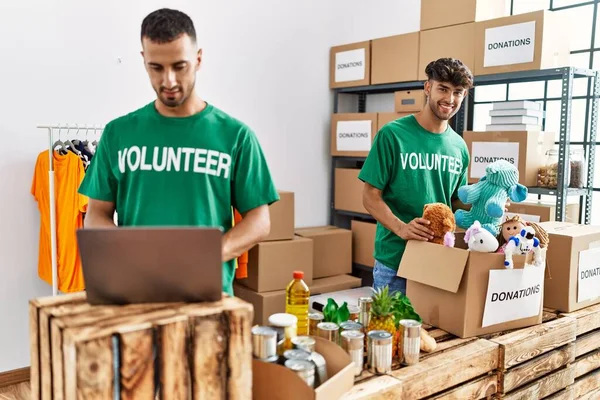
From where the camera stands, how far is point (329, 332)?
50.8 inches

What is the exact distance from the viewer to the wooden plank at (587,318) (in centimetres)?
185

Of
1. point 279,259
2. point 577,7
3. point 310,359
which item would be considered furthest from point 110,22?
point 577,7

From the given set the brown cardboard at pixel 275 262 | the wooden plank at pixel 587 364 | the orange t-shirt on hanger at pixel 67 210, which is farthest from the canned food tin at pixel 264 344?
the brown cardboard at pixel 275 262

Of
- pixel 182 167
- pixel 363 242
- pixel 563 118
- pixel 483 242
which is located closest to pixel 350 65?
pixel 363 242

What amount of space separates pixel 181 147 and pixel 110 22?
2048mm

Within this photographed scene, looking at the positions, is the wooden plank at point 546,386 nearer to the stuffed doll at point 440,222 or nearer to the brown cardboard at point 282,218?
the stuffed doll at point 440,222

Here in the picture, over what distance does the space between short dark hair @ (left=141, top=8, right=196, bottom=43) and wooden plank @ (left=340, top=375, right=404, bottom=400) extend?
0.89 meters

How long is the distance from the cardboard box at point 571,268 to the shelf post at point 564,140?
2.80 feet

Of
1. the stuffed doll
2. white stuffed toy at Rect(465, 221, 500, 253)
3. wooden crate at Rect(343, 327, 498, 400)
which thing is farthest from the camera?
the stuffed doll

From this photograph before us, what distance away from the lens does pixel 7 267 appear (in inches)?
113

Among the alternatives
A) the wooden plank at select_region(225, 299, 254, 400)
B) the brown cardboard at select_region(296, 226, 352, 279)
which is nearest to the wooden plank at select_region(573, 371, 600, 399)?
the wooden plank at select_region(225, 299, 254, 400)

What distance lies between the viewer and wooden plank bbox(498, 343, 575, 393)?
1556 mm

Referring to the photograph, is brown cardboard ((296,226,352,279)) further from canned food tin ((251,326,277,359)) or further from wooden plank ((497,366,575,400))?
canned food tin ((251,326,277,359))

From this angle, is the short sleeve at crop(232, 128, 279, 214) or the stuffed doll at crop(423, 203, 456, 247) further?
the stuffed doll at crop(423, 203, 456, 247)
